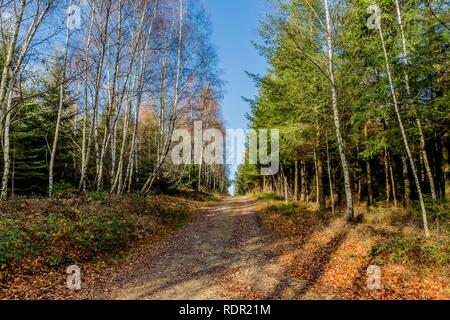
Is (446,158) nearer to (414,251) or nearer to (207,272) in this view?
(414,251)

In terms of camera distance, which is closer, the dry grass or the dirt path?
the dry grass

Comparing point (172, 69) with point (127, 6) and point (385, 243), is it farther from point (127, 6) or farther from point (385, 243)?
point (385, 243)

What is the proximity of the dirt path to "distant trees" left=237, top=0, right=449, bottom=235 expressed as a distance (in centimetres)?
456

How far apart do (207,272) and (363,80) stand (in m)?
10.8

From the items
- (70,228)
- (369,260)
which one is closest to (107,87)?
(70,228)

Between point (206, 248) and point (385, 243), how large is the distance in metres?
5.61

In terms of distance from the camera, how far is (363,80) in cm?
1042

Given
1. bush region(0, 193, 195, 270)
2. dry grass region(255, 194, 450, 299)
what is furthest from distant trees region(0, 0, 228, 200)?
dry grass region(255, 194, 450, 299)

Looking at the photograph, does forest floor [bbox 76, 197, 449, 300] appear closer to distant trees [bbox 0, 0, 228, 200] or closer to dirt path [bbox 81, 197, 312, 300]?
dirt path [bbox 81, 197, 312, 300]

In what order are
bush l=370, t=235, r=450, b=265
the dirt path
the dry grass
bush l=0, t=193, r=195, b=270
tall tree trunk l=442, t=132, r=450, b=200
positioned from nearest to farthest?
the dry grass < the dirt path < bush l=370, t=235, r=450, b=265 < bush l=0, t=193, r=195, b=270 < tall tree trunk l=442, t=132, r=450, b=200

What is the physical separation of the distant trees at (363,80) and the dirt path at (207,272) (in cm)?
456

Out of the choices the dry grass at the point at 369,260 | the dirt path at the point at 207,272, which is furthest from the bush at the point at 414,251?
the dirt path at the point at 207,272

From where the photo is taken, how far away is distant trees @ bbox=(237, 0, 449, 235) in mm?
7570
